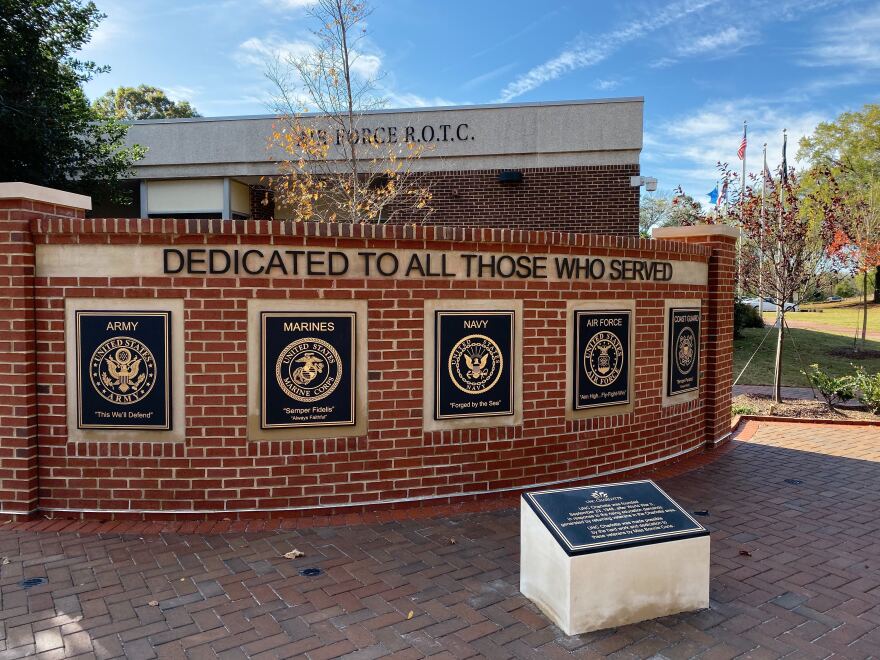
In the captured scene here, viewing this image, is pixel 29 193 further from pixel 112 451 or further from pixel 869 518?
pixel 869 518

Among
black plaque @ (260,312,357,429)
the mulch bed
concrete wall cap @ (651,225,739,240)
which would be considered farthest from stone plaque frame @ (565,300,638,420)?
the mulch bed

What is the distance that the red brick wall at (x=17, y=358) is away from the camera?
16.4 ft

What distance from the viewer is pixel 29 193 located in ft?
16.4

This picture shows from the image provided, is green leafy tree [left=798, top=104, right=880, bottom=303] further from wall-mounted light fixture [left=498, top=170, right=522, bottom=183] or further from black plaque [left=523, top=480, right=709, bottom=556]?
black plaque [left=523, top=480, right=709, bottom=556]

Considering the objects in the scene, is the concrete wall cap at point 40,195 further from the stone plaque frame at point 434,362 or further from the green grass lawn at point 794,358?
the green grass lawn at point 794,358

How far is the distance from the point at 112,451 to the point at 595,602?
150 inches

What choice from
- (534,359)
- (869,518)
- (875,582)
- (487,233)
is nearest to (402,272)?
(487,233)

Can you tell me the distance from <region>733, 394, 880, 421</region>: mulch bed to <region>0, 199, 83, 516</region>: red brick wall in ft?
32.3

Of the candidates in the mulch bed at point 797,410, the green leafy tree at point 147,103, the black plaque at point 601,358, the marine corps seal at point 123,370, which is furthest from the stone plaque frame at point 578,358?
the green leafy tree at point 147,103

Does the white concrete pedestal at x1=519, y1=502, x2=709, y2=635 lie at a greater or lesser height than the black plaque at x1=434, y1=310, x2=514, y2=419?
lesser

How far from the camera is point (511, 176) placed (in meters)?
15.5

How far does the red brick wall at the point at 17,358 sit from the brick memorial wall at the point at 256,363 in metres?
0.02

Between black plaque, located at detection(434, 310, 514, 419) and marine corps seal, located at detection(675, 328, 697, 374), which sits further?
marine corps seal, located at detection(675, 328, 697, 374)

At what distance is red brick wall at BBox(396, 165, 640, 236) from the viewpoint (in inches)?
601
